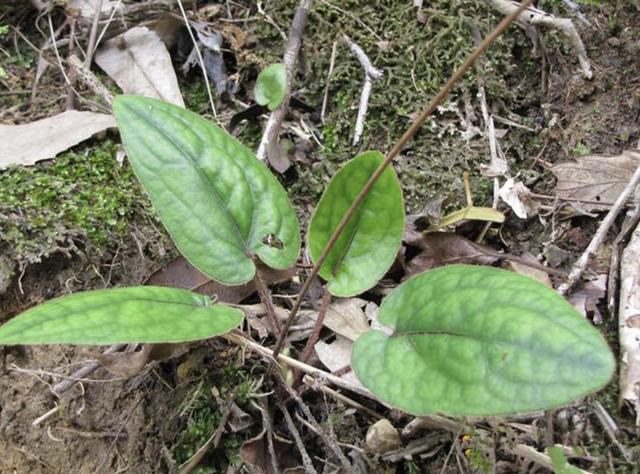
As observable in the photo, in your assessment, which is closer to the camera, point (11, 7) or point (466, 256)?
point (466, 256)

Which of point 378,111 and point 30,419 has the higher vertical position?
point 378,111

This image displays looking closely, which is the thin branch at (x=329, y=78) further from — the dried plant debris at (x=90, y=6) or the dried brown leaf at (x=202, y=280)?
the dried plant debris at (x=90, y=6)

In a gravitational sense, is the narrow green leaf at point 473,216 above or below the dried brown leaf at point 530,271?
above

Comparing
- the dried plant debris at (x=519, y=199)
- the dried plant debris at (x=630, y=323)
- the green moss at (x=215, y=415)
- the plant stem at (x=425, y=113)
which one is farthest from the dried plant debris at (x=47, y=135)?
the dried plant debris at (x=630, y=323)

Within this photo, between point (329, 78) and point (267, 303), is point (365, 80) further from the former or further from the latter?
point (267, 303)

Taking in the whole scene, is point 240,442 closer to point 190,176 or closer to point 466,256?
Answer: point 190,176

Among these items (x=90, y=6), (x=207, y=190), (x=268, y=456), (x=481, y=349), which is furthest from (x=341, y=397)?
(x=90, y=6)

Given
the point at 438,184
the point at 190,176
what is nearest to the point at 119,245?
the point at 190,176
